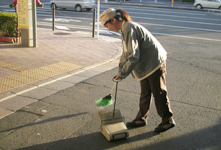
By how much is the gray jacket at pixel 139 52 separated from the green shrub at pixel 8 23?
681cm

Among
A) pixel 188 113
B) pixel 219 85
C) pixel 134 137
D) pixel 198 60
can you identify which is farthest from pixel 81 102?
pixel 198 60

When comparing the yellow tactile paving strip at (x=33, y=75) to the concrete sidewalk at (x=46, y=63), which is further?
the yellow tactile paving strip at (x=33, y=75)

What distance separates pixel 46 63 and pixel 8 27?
126 inches

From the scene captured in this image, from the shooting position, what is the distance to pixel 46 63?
674cm

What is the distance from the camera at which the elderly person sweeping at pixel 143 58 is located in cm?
311

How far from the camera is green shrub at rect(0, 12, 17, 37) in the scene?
8.84 metres

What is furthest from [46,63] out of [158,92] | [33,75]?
[158,92]

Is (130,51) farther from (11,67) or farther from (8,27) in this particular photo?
(8,27)

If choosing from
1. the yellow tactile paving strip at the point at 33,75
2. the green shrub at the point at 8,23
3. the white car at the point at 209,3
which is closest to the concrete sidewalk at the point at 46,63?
the yellow tactile paving strip at the point at 33,75

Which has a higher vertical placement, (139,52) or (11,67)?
(139,52)

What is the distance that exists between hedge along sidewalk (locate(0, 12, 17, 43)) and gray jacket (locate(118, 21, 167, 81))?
676cm

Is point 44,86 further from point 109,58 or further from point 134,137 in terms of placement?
point 109,58

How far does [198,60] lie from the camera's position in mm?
Answer: 7797

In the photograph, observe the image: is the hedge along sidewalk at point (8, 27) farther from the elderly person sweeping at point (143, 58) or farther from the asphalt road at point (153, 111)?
the elderly person sweeping at point (143, 58)
